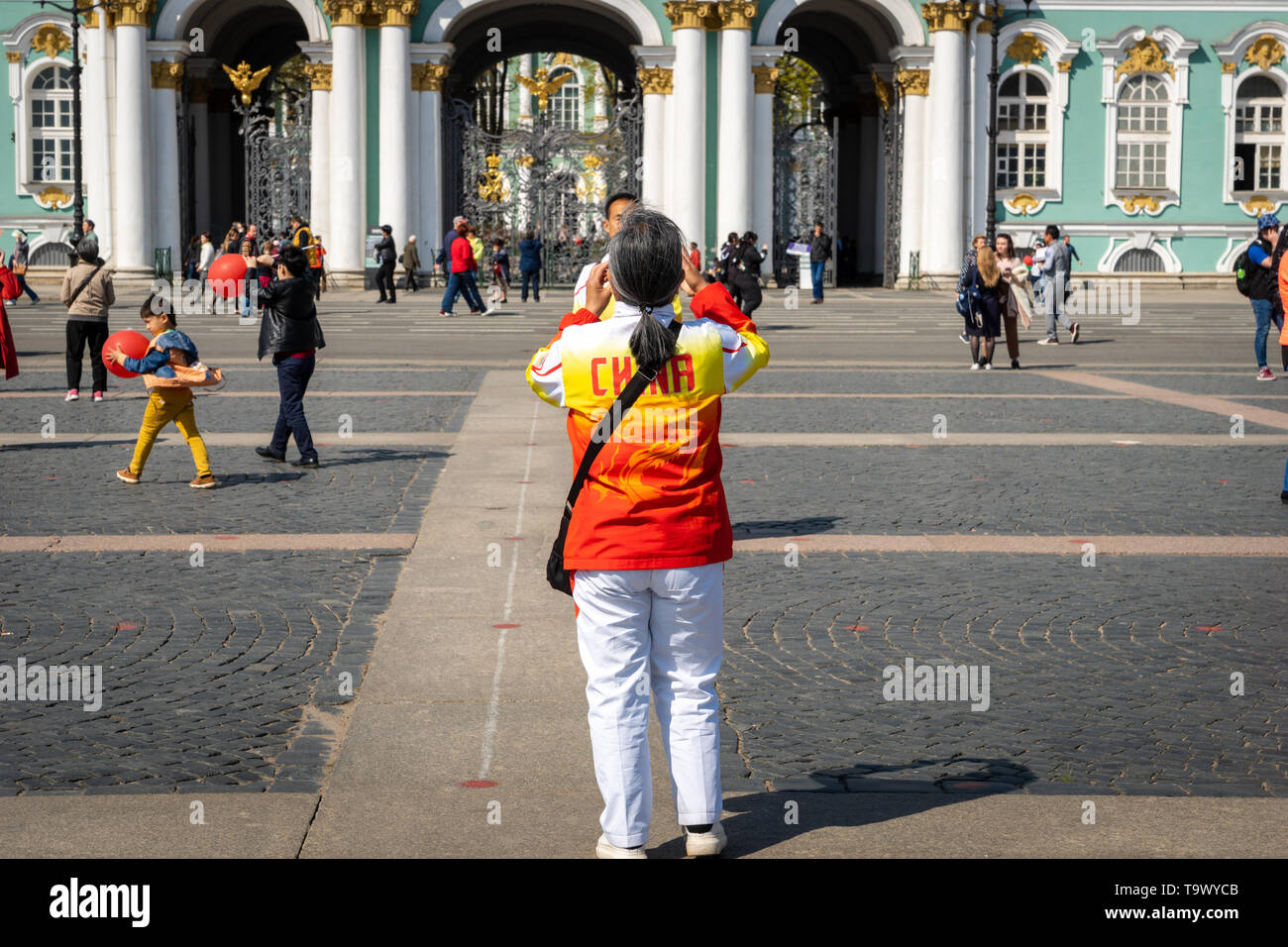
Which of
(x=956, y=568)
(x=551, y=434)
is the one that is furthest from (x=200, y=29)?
(x=956, y=568)

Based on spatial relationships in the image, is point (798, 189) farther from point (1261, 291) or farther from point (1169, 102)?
point (1261, 291)

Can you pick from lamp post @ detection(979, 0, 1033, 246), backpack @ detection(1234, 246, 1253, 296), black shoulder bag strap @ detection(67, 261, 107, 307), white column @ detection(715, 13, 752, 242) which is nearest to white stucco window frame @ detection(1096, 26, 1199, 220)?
lamp post @ detection(979, 0, 1033, 246)

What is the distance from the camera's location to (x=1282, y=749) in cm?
550

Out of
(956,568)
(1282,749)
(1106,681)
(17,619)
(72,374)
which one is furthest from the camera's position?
(72,374)

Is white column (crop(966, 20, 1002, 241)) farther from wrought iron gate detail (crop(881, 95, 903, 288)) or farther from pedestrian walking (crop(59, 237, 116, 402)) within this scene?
pedestrian walking (crop(59, 237, 116, 402))

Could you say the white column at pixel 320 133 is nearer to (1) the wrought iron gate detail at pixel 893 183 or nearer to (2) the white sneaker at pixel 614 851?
(1) the wrought iron gate detail at pixel 893 183

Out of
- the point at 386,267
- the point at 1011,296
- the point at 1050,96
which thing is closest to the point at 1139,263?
the point at 1050,96

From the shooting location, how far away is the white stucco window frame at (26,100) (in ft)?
141

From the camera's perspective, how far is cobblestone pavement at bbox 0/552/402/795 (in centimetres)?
528

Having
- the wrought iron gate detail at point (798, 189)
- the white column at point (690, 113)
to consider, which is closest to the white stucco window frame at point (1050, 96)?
the wrought iron gate detail at point (798, 189)

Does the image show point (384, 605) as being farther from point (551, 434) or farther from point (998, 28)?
point (998, 28)

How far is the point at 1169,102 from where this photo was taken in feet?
143

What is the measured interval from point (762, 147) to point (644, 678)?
3788cm
